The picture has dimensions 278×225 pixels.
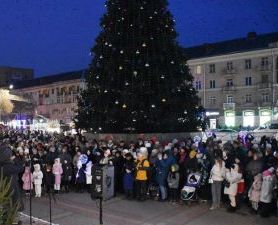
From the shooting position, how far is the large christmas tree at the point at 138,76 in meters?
22.3

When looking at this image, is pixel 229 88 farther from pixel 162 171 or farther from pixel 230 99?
pixel 162 171

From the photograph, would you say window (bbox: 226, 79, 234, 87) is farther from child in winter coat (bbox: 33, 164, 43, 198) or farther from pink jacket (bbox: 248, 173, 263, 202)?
pink jacket (bbox: 248, 173, 263, 202)

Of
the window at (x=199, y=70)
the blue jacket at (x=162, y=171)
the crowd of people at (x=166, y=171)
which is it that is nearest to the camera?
the crowd of people at (x=166, y=171)

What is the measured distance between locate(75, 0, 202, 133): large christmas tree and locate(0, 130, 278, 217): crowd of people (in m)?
4.87

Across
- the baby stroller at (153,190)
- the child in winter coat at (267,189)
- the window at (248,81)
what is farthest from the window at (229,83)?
the child in winter coat at (267,189)

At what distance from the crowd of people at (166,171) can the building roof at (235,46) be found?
1687 inches

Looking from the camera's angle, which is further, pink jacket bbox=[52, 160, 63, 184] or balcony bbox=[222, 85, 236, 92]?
balcony bbox=[222, 85, 236, 92]

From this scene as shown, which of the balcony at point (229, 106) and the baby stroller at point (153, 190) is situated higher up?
the balcony at point (229, 106)

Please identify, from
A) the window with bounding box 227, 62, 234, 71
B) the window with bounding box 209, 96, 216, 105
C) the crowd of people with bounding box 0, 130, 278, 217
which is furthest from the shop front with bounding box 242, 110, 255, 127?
the crowd of people with bounding box 0, 130, 278, 217

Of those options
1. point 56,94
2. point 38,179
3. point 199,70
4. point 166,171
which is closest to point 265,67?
point 199,70

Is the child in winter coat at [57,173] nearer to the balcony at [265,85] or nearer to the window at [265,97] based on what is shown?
the balcony at [265,85]

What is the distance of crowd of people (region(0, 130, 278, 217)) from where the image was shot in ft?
39.0

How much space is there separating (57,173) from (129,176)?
2913 mm

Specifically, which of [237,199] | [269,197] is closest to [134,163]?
[237,199]
